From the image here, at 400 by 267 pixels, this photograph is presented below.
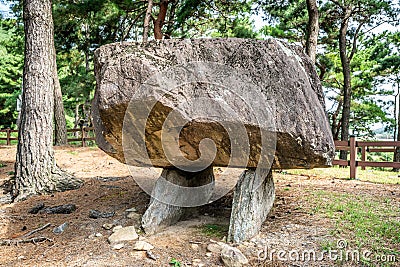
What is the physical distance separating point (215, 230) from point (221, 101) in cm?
160

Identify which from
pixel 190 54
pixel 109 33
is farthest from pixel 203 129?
pixel 109 33

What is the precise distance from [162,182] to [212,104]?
1.65 m

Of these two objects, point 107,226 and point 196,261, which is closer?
point 196,261

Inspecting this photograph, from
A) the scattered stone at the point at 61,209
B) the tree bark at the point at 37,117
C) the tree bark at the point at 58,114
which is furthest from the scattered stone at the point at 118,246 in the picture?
the tree bark at the point at 58,114

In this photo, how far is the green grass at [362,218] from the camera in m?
3.11

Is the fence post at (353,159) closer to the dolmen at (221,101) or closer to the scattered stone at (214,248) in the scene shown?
the dolmen at (221,101)

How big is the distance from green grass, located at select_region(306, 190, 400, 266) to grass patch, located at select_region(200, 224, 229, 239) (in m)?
1.05

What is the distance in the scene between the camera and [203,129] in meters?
3.04

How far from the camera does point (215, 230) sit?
12.1ft

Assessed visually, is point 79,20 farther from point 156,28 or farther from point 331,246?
point 331,246

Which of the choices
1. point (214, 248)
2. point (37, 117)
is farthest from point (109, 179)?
point (214, 248)

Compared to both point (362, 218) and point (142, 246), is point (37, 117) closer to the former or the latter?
point (142, 246)

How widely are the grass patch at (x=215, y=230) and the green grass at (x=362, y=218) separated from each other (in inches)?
41.4

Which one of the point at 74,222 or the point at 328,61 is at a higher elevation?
the point at 328,61
